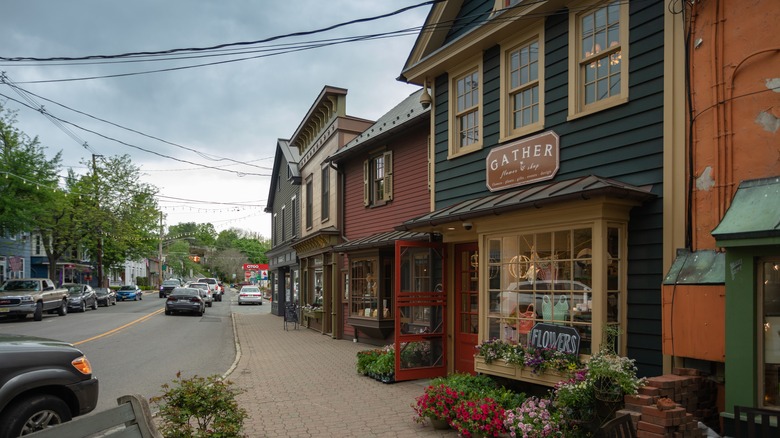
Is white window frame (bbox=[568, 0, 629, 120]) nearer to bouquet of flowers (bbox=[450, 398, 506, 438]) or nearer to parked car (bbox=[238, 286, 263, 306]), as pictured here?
bouquet of flowers (bbox=[450, 398, 506, 438])

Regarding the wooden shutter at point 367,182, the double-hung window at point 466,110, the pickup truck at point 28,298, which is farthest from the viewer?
the pickup truck at point 28,298

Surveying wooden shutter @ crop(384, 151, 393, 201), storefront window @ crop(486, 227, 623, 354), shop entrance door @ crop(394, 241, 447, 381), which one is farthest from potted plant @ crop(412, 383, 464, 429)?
wooden shutter @ crop(384, 151, 393, 201)

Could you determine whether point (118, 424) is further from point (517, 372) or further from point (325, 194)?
point (325, 194)

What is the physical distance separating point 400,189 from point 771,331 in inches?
409

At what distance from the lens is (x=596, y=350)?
6121 millimetres

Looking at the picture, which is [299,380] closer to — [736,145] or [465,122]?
[465,122]

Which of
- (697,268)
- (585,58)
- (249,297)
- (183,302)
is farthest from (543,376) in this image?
(249,297)

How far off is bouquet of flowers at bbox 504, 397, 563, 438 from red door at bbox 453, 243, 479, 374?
11.0ft

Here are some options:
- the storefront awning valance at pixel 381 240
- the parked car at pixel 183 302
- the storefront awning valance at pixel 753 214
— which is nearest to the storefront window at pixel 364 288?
the storefront awning valance at pixel 381 240

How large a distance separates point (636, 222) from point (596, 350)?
157 centimetres

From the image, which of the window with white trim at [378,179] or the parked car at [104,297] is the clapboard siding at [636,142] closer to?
the window with white trim at [378,179]

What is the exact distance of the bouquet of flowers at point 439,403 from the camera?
21.4 ft

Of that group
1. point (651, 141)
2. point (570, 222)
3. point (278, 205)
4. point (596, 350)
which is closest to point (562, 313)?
point (596, 350)

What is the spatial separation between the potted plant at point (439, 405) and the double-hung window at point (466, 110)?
164 inches
